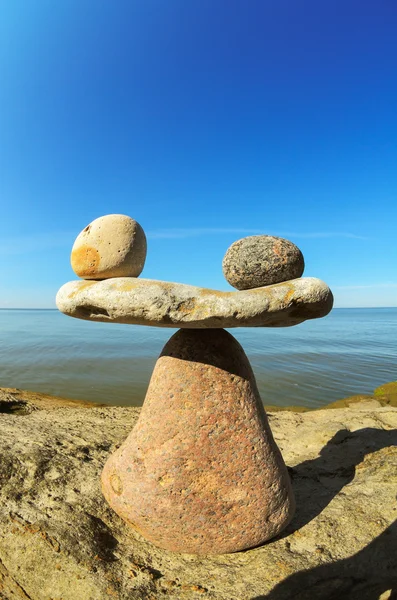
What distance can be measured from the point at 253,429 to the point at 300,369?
9511 millimetres

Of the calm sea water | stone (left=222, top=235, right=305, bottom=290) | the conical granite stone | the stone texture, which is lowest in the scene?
the calm sea water

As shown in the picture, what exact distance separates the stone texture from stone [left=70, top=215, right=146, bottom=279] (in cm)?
27

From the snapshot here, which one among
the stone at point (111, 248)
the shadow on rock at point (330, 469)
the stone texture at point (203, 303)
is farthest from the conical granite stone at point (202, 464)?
the stone at point (111, 248)

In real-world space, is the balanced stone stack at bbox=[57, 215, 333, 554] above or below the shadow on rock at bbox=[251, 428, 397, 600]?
above

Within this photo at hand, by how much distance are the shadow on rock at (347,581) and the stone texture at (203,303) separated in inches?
70.3

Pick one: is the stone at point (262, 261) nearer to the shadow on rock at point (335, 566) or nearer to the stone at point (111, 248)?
the stone at point (111, 248)

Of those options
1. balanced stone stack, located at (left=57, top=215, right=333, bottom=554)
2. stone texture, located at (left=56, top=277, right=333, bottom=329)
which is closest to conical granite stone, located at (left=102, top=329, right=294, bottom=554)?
balanced stone stack, located at (left=57, top=215, right=333, bottom=554)

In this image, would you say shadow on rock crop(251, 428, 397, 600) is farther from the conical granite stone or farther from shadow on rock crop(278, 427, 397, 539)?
the conical granite stone

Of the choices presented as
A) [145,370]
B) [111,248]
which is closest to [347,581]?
[111,248]

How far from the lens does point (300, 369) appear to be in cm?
1185

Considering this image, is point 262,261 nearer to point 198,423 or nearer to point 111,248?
point 111,248

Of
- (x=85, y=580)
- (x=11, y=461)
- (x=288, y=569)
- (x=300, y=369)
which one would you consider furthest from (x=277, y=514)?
(x=300, y=369)

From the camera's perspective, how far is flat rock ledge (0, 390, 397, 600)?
230 centimetres

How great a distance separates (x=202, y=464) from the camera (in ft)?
9.11
